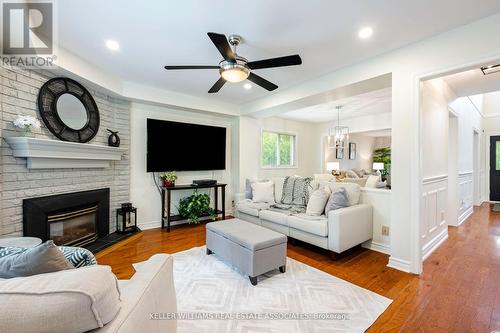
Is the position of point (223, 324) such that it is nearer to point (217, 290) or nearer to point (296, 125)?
point (217, 290)

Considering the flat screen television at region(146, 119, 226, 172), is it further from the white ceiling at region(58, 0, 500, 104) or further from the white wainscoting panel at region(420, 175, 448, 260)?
the white wainscoting panel at region(420, 175, 448, 260)

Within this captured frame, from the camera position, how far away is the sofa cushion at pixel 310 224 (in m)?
2.93

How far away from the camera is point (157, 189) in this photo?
4.36 metres

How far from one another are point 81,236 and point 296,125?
19.2 ft

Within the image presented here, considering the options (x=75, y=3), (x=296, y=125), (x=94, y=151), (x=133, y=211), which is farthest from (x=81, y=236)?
(x=296, y=125)

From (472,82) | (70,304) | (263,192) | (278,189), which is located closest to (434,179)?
(472,82)

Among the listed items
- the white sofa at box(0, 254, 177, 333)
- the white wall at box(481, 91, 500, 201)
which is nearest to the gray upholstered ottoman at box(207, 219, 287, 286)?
the white sofa at box(0, 254, 177, 333)

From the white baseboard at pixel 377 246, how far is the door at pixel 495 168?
6288 millimetres

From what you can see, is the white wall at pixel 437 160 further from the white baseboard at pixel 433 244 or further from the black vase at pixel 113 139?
the black vase at pixel 113 139

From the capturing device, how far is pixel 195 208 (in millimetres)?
4371

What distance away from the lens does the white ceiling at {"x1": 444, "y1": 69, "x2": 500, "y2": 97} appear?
125 inches

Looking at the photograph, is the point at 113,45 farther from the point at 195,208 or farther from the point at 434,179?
the point at 434,179

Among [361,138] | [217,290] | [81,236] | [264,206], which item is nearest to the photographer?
[217,290]

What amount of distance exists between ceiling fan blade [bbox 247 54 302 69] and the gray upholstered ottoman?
1.79 m
